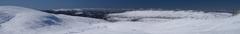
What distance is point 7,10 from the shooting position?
2119 cm

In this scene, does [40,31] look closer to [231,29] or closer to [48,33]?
[48,33]

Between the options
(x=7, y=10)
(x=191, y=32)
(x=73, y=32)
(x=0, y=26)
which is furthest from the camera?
(x=7, y=10)

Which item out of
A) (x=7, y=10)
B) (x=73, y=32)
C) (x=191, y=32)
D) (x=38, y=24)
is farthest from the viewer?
(x=7, y=10)

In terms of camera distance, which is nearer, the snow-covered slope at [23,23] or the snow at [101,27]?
the snow at [101,27]

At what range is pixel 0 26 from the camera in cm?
1638

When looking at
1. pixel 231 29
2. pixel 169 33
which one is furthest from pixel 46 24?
pixel 231 29

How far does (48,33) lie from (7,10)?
24.1 ft

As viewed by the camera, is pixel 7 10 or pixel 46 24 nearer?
pixel 46 24

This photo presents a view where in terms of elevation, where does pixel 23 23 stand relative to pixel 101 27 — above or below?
above

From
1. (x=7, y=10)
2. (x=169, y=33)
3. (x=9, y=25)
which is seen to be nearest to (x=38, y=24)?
(x=9, y=25)

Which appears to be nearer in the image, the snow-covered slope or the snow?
the snow

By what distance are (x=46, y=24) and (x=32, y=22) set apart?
77 cm

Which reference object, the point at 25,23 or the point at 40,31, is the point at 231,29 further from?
the point at 25,23

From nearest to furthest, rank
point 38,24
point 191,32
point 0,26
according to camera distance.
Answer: point 191,32 → point 0,26 → point 38,24
